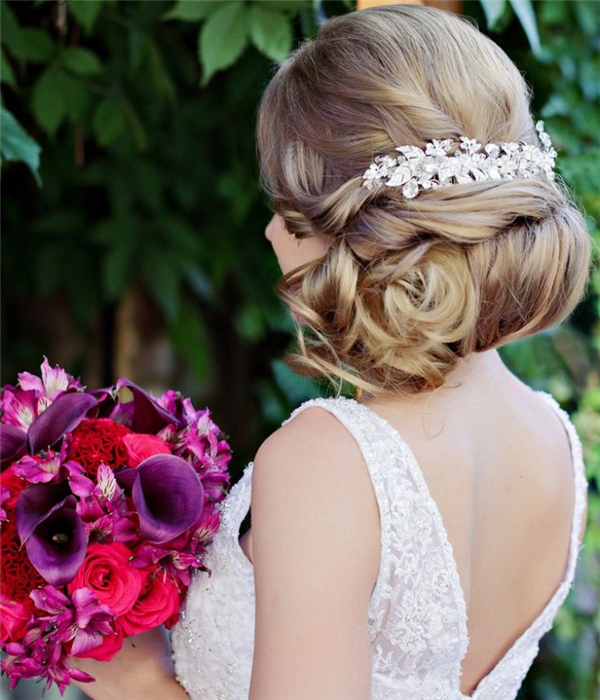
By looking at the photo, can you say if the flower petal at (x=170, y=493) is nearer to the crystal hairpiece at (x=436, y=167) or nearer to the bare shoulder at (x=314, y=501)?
the bare shoulder at (x=314, y=501)

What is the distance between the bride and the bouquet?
110 millimetres

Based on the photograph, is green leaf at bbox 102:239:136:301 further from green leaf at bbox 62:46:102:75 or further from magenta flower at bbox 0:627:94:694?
magenta flower at bbox 0:627:94:694

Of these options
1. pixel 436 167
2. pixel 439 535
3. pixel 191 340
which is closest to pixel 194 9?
pixel 436 167

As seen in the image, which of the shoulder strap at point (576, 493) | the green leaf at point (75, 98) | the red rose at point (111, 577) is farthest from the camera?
the green leaf at point (75, 98)

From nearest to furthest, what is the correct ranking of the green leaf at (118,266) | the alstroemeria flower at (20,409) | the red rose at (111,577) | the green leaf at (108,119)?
the red rose at (111,577) < the alstroemeria flower at (20,409) < the green leaf at (108,119) < the green leaf at (118,266)

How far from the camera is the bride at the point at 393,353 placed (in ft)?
3.67

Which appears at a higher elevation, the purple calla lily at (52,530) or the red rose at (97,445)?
the red rose at (97,445)

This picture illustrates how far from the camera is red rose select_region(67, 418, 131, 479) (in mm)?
1250

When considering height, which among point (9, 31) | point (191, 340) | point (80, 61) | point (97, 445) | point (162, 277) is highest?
point (9, 31)

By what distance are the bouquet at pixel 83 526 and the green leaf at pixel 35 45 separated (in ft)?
3.30

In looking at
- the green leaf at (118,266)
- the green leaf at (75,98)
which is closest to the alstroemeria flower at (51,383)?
the green leaf at (75,98)

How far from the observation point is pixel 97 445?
1.27m

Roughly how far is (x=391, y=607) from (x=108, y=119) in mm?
1541

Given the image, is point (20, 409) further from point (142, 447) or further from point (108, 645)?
point (108, 645)
